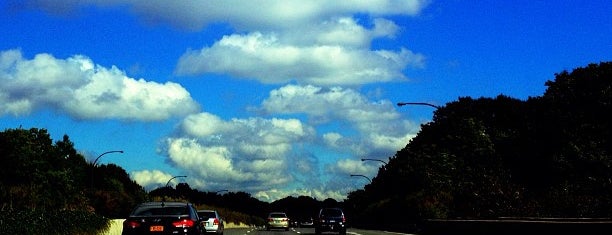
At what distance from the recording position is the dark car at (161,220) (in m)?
18.2

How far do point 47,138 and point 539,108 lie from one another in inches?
2451

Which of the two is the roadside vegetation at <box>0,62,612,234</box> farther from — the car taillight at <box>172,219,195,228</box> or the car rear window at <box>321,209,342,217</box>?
the car taillight at <box>172,219,195,228</box>

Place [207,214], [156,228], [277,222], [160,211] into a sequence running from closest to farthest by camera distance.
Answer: [156,228] → [160,211] → [207,214] → [277,222]

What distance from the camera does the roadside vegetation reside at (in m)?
38.2

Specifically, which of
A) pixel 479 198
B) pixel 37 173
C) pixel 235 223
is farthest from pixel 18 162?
pixel 479 198

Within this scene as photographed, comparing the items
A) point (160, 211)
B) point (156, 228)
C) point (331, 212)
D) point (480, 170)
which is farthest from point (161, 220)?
point (480, 170)

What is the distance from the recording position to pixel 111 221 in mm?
38562

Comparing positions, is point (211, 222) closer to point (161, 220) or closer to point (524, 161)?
point (161, 220)

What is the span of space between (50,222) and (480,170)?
2243cm

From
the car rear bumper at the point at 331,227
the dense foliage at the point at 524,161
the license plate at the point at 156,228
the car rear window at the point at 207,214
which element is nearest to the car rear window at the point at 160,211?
the license plate at the point at 156,228

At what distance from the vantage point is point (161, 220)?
59.9 ft

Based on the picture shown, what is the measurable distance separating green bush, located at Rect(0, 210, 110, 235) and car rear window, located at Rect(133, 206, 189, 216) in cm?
703

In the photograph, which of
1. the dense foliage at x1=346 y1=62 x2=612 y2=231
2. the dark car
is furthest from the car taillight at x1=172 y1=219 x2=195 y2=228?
the dense foliage at x1=346 y1=62 x2=612 y2=231

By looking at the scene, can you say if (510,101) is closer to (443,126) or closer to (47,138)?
(443,126)
